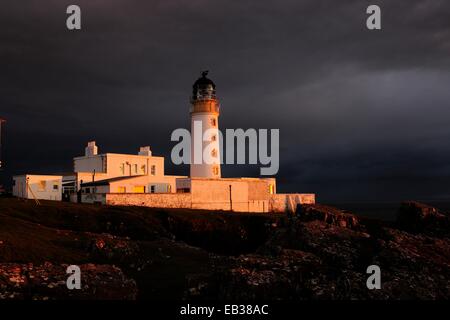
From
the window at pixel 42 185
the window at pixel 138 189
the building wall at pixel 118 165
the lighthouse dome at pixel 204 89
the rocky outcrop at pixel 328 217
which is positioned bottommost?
the rocky outcrop at pixel 328 217

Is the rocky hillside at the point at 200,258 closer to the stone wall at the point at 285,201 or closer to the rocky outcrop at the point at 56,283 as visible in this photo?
the rocky outcrop at the point at 56,283

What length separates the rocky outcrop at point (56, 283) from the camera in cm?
2266

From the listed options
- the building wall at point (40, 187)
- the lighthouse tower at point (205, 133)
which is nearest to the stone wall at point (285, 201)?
the lighthouse tower at point (205, 133)

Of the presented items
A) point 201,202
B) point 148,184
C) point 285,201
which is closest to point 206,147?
point 201,202

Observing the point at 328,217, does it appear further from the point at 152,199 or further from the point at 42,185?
the point at 42,185

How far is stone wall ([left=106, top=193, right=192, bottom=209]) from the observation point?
168 feet

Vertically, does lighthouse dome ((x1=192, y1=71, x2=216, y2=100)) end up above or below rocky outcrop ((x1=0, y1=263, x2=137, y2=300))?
above

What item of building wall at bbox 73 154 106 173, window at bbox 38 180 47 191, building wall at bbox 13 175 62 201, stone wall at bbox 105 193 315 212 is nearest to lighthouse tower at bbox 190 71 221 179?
stone wall at bbox 105 193 315 212

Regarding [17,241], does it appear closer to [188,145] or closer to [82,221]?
[82,221]

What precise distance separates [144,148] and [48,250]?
4345 centimetres

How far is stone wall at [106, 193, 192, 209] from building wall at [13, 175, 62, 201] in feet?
31.8

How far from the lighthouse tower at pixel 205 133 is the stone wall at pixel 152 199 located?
7.28 metres

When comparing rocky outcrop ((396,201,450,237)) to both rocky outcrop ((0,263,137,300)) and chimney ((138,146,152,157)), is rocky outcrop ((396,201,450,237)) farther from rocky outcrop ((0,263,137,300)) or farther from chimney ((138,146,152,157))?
chimney ((138,146,152,157))
